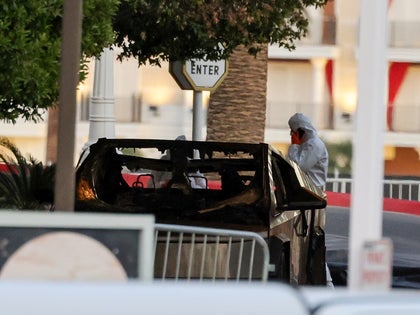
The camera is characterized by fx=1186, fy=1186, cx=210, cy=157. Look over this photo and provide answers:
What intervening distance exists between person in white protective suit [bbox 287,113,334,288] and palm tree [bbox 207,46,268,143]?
12.2 feet

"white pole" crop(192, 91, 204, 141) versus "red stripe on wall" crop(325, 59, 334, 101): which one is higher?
"red stripe on wall" crop(325, 59, 334, 101)

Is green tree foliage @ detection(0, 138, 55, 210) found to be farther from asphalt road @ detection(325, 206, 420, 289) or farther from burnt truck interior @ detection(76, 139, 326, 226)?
asphalt road @ detection(325, 206, 420, 289)

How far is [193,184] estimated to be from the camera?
34.7 ft

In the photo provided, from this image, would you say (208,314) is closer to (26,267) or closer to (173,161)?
(26,267)

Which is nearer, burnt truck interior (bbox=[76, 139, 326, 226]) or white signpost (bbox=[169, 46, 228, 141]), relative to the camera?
burnt truck interior (bbox=[76, 139, 326, 226])

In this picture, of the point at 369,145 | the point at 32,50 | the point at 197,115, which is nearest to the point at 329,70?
the point at 197,115

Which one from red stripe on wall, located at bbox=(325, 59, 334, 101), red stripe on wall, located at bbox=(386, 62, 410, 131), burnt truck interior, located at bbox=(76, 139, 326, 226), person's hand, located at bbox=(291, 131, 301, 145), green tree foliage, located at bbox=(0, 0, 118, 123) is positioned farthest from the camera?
red stripe on wall, located at bbox=(325, 59, 334, 101)

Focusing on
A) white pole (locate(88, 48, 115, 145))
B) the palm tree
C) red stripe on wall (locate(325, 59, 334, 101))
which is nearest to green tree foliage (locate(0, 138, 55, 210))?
the palm tree

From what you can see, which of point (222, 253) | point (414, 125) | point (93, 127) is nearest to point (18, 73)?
point (222, 253)

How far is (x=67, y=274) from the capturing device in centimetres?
359

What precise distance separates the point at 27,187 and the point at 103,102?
6.88 meters

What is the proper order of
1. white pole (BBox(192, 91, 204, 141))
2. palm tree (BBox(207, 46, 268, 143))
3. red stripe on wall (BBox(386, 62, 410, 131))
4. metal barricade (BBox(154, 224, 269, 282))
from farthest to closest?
red stripe on wall (BBox(386, 62, 410, 131))
palm tree (BBox(207, 46, 268, 143))
white pole (BBox(192, 91, 204, 141))
metal barricade (BBox(154, 224, 269, 282))

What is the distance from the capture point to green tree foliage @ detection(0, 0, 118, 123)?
743 centimetres

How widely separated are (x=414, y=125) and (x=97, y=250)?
114 ft
